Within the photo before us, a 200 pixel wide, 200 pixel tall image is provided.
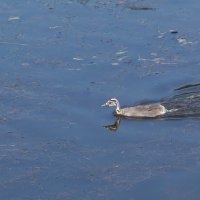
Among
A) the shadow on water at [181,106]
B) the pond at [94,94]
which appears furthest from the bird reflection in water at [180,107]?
the pond at [94,94]

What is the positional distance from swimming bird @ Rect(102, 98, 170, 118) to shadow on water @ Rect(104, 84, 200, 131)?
0.28 feet

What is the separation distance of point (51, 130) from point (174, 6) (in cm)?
670

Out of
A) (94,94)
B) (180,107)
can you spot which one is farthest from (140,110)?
(94,94)

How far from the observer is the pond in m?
12.3

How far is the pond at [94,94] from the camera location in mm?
12328

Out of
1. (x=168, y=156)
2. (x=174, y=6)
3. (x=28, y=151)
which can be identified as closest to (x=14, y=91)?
(x=28, y=151)

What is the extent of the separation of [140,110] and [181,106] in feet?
2.82

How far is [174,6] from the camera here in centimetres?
1956

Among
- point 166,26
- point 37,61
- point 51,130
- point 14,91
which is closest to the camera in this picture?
point 51,130

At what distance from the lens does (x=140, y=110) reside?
14.6m

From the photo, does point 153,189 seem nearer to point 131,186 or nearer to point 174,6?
point 131,186

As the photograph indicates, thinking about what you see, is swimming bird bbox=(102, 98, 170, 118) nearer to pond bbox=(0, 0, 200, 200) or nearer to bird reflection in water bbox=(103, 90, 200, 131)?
bird reflection in water bbox=(103, 90, 200, 131)

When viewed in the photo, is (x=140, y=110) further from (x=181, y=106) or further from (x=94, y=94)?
(x=94, y=94)

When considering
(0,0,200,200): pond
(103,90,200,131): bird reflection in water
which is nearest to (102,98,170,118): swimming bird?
(103,90,200,131): bird reflection in water
